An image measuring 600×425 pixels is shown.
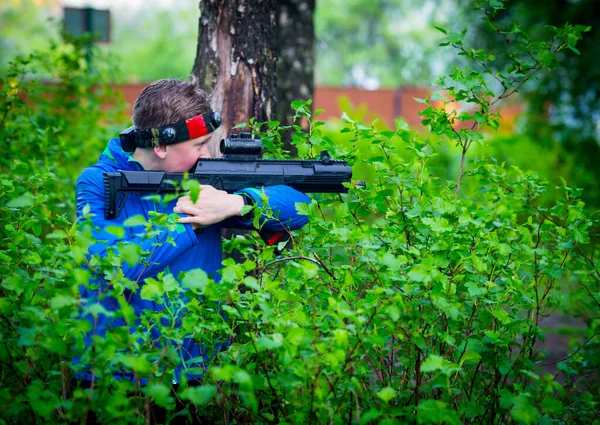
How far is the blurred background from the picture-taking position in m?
11.7

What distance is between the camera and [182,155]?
3.02 meters

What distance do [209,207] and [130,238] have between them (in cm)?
38

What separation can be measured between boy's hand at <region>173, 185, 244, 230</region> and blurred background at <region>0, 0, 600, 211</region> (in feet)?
3.25

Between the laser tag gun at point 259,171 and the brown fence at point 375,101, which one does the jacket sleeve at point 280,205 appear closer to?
the laser tag gun at point 259,171

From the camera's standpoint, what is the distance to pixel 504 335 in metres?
2.76

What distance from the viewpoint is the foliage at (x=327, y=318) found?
210 cm

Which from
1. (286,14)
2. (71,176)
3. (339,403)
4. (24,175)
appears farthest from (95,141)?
(339,403)

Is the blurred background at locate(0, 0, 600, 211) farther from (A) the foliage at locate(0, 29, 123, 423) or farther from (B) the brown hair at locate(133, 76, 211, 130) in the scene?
(B) the brown hair at locate(133, 76, 211, 130)

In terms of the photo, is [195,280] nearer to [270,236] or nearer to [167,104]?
[270,236]

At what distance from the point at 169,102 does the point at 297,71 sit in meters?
4.30

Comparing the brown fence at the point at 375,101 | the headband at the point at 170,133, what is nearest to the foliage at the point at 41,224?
the headband at the point at 170,133

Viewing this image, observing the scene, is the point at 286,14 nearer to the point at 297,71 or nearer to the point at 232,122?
the point at 297,71

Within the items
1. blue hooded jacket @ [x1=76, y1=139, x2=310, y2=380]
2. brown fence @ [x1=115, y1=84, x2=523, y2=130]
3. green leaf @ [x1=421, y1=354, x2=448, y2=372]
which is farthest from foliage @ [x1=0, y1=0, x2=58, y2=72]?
green leaf @ [x1=421, y1=354, x2=448, y2=372]

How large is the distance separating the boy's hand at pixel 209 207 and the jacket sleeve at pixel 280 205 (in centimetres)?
7
